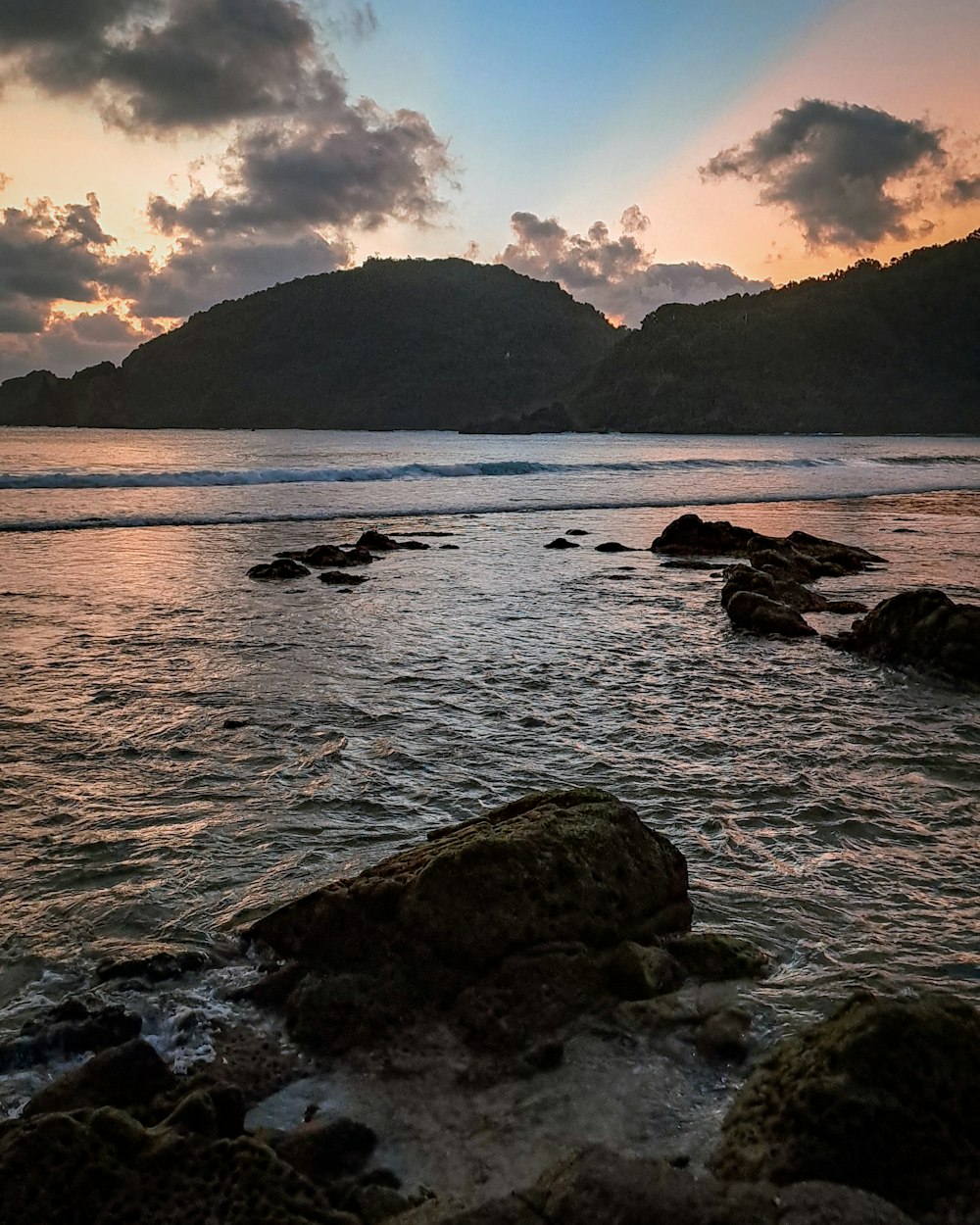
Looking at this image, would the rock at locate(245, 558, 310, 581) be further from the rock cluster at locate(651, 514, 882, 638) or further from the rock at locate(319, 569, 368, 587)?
the rock cluster at locate(651, 514, 882, 638)

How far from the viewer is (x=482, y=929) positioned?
3680 millimetres

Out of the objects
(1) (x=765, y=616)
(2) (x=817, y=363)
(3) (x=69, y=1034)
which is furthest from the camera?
(2) (x=817, y=363)

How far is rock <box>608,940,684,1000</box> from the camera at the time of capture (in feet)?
12.0

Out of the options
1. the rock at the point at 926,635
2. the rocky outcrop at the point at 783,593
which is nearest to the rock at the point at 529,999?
the rock at the point at 926,635

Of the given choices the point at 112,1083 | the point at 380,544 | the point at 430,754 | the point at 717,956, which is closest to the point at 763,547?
the point at 380,544

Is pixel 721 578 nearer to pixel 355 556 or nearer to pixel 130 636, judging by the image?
pixel 355 556

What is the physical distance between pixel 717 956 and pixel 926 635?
6089 millimetres

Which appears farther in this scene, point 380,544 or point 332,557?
point 380,544

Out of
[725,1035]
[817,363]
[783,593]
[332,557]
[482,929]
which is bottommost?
[725,1035]

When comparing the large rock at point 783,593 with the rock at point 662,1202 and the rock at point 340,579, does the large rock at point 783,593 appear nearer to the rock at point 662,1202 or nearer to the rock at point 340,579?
the rock at point 340,579

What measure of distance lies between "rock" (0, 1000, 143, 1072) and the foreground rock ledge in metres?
0.52

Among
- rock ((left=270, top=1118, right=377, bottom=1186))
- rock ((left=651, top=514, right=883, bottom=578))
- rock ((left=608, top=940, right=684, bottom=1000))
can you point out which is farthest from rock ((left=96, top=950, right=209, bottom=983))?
rock ((left=651, top=514, right=883, bottom=578))

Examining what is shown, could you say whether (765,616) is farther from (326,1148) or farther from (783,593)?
(326,1148)

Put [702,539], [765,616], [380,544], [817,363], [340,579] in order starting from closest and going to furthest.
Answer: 1. [765,616]
2. [340,579]
3. [702,539]
4. [380,544]
5. [817,363]
